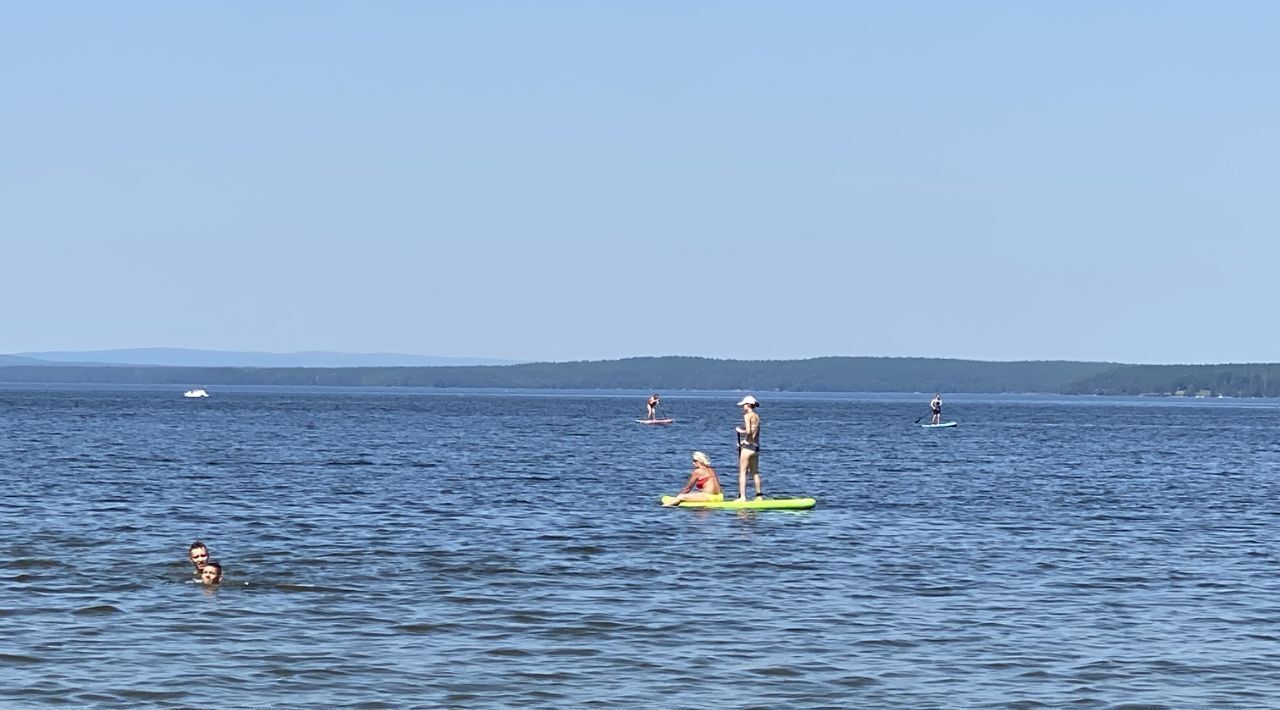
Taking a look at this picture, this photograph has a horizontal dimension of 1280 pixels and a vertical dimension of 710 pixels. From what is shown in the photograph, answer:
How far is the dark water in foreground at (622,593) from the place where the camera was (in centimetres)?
2006

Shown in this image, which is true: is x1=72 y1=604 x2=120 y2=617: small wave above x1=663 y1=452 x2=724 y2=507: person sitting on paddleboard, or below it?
below

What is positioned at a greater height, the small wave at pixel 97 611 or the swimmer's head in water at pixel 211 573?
the swimmer's head in water at pixel 211 573

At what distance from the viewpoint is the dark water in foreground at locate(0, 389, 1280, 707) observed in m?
20.1

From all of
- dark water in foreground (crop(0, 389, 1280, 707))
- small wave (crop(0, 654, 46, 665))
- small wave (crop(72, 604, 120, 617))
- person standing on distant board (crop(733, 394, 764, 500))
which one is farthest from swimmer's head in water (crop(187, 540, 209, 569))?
person standing on distant board (crop(733, 394, 764, 500))

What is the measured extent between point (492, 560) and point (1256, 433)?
10951 cm

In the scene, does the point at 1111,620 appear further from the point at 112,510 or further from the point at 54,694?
the point at 112,510

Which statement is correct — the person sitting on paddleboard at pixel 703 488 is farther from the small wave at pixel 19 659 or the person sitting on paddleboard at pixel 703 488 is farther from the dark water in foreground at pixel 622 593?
the small wave at pixel 19 659

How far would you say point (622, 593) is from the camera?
2700 cm

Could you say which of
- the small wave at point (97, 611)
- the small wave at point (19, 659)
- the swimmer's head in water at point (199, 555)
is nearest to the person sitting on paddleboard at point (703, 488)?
the swimmer's head in water at point (199, 555)

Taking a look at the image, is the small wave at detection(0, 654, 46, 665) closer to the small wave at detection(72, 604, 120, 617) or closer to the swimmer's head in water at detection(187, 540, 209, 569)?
the small wave at detection(72, 604, 120, 617)

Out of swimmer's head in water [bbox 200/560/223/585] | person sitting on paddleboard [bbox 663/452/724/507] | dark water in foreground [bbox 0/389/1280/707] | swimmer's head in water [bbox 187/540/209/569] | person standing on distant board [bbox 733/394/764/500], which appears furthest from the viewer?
person sitting on paddleboard [bbox 663/452/724/507]

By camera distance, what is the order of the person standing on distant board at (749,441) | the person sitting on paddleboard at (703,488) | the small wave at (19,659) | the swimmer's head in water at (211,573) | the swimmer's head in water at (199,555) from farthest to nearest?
the person sitting on paddleboard at (703,488) < the person standing on distant board at (749,441) < the swimmer's head in water at (199,555) < the swimmer's head in water at (211,573) < the small wave at (19,659)

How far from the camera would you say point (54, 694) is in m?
19.0

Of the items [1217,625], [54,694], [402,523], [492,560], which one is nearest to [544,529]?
[402,523]
